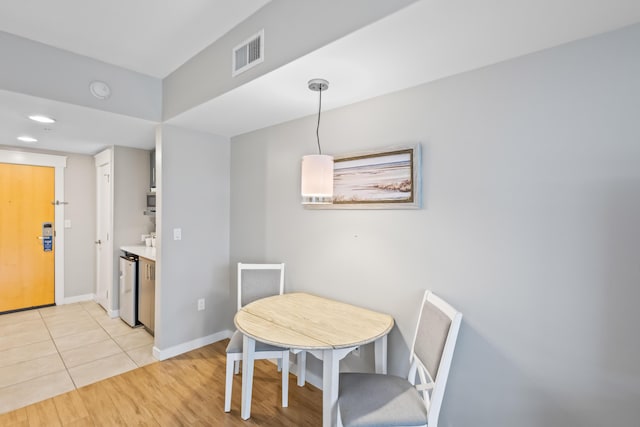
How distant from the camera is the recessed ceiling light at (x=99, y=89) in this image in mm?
2451

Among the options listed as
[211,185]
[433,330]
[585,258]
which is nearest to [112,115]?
[211,185]

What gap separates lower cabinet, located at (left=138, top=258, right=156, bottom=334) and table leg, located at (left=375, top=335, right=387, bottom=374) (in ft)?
7.86

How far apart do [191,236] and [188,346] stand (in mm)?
1083

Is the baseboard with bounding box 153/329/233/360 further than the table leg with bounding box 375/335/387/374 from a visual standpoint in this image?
Yes

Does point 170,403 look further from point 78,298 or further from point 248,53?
point 78,298

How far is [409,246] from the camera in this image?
1974 mm

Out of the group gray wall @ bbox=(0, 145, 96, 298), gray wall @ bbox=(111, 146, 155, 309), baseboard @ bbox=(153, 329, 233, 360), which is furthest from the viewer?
gray wall @ bbox=(0, 145, 96, 298)

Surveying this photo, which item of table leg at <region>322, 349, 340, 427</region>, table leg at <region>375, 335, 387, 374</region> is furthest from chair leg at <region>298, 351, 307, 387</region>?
table leg at <region>322, 349, 340, 427</region>

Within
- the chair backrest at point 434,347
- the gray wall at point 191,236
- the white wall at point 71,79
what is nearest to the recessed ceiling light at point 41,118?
the white wall at point 71,79

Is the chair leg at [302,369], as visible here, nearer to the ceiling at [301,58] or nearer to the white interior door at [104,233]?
the ceiling at [301,58]

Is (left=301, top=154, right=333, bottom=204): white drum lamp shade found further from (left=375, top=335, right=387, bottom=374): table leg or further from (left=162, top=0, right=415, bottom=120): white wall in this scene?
(left=375, top=335, right=387, bottom=374): table leg

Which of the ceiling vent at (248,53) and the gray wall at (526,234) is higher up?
the ceiling vent at (248,53)

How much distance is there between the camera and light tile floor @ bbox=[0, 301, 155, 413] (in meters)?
2.45

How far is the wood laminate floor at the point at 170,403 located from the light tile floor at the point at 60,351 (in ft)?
0.55
